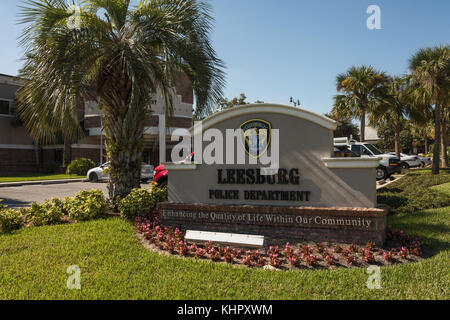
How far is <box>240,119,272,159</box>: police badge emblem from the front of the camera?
6.82 metres

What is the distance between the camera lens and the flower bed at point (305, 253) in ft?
17.0

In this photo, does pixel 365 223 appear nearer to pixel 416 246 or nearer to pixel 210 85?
pixel 416 246

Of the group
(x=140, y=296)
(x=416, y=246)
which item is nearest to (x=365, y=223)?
(x=416, y=246)

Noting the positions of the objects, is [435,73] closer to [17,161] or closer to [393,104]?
[393,104]

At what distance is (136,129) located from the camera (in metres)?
8.91

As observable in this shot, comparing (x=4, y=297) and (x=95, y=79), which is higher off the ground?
(x=95, y=79)

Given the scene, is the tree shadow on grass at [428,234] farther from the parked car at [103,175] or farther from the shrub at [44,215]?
the parked car at [103,175]

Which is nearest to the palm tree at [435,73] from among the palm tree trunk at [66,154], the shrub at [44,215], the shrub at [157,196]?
the shrub at [157,196]

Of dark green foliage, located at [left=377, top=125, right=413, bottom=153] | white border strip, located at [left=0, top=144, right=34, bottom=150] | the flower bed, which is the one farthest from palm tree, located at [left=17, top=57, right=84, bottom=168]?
dark green foliage, located at [left=377, top=125, right=413, bottom=153]

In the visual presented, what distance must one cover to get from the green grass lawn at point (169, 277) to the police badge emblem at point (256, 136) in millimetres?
2636

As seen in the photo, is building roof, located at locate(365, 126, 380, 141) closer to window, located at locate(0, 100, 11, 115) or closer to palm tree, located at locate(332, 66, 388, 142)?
palm tree, located at locate(332, 66, 388, 142)

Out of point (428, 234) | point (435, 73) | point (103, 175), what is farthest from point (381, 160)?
point (103, 175)

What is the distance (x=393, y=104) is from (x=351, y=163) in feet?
59.0
